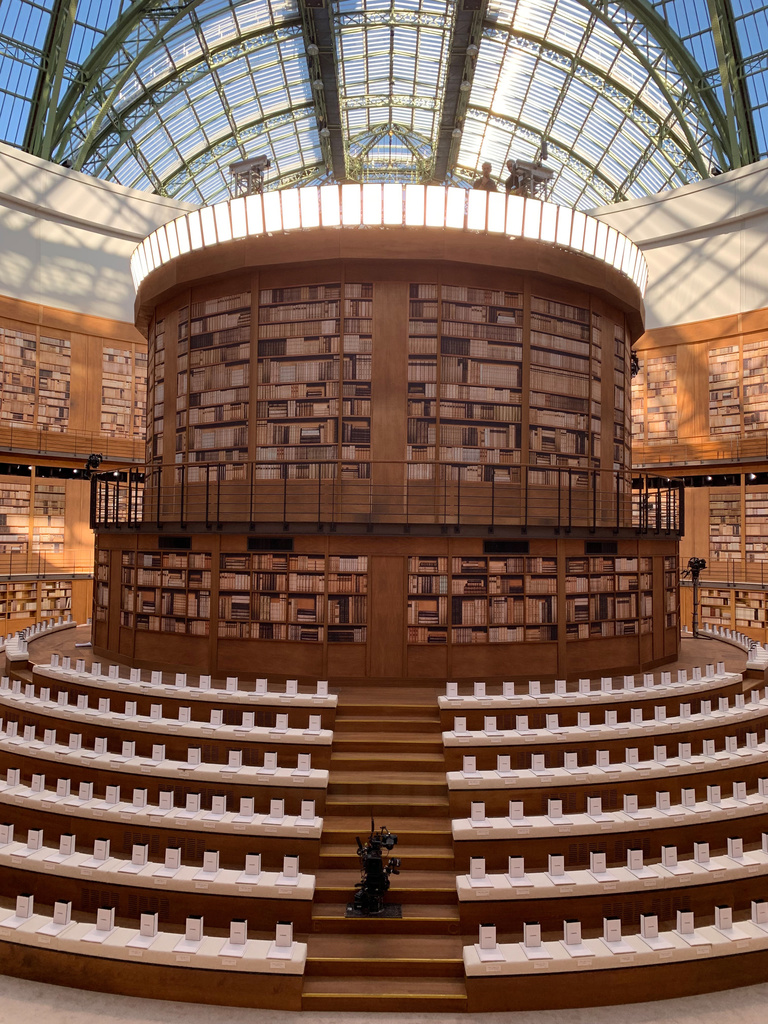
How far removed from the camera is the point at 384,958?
14.4 ft

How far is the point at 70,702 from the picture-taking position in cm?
746

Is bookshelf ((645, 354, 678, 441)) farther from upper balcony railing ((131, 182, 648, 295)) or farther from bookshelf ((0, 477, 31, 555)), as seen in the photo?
bookshelf ((0, 477, 31, 555))

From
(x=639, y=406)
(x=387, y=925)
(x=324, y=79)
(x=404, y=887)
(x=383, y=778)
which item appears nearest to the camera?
(x=387, y=925)

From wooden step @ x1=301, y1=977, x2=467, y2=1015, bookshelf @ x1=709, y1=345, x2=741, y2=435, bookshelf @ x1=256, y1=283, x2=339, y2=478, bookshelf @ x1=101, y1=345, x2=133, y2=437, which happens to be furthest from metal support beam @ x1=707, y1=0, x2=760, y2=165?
wooden step @ x1=301, y1=977, x2=467, y2=1015

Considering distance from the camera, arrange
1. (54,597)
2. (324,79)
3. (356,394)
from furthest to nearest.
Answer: (324,79)
(54,597)
(356,394)

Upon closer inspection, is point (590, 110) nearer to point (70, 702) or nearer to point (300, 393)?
point (300, 393)

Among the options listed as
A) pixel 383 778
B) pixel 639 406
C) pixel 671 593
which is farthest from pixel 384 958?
pixel 639 406

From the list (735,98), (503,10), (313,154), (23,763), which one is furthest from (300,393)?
(313,154)

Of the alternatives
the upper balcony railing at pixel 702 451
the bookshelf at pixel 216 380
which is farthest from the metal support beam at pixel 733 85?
the bookshelf at pixel 216 380

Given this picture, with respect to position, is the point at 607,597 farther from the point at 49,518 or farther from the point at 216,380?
the point at 49,518

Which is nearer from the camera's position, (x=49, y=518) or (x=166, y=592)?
(x=166, y=592)

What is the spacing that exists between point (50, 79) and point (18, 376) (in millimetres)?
8023

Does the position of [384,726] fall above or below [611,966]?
above

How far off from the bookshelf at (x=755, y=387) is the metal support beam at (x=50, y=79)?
18349mm
